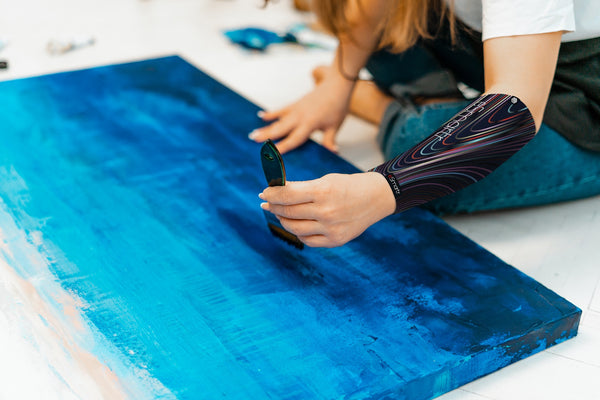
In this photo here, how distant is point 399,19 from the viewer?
58.1 inches

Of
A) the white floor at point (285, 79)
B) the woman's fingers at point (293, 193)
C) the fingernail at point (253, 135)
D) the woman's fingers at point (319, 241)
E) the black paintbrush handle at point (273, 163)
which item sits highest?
the black paintbrush handle at point (273, 163)

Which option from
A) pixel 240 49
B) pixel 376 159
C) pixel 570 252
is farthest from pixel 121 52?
pixel 570 252

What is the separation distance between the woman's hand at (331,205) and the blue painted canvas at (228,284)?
0.38ft

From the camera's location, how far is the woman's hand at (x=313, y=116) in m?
1.62

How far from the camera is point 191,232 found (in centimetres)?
127

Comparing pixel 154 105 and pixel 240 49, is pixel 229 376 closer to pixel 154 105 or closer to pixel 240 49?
pixel 154 105

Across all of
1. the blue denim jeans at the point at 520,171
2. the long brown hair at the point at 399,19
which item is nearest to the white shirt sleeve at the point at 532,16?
the long brown hair at the point at 399,19

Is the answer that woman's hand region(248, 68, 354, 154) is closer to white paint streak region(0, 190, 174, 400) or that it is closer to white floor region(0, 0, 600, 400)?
white floor region(0, 0, 600, 400)

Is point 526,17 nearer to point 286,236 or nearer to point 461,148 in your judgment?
point 461,148

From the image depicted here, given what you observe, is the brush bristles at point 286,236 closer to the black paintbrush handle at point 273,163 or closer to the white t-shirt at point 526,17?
the black paintbrush handle at point 273,163

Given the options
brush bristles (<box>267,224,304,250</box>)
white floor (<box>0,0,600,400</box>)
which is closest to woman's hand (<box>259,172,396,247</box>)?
Result: brush bristles (<box>267,224,304,250</box>)

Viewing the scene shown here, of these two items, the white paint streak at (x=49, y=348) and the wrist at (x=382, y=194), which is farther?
the wrist at (x=382, y=194)

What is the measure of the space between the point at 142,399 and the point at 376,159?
1.09 meters

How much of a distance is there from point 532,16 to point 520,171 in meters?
0.46
